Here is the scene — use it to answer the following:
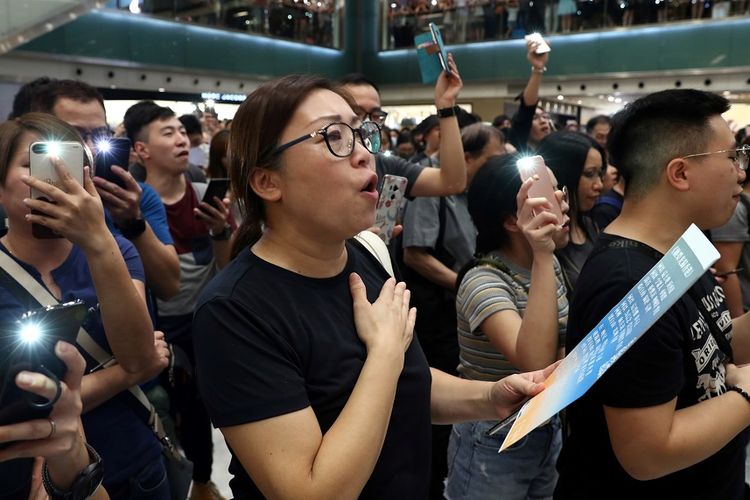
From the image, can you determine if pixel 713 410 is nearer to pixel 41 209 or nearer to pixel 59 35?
pixel 41 209

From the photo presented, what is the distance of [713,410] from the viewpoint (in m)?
1.41

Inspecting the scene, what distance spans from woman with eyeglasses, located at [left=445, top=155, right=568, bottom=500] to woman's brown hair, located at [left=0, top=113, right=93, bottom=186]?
118 cm

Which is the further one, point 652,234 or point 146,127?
point 146,127

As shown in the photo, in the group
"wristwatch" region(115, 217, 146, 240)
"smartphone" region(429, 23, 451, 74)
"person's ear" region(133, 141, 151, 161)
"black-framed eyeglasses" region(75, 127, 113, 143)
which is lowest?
"wristwatch" region(115, 217, 146, 240)

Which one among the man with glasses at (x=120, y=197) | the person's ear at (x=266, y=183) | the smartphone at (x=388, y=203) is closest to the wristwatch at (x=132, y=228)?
the man with glasses at (x=120, y=197)

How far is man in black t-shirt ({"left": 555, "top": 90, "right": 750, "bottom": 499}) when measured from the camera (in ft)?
4.46

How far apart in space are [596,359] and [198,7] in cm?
1445

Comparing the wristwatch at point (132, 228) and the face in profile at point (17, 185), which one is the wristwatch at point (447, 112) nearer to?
the wristwatch at point (132, 228)

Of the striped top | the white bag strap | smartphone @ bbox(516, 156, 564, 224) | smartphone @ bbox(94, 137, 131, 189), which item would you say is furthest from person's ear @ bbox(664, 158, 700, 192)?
smartphone @ bbox(94, 137, 131, 189)

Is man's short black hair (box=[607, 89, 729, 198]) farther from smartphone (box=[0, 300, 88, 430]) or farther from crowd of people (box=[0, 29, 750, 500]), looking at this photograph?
smartphone (box=[0, 300, 88, 430])

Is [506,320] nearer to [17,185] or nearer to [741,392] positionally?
[741,392]

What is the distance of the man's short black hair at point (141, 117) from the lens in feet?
10.8

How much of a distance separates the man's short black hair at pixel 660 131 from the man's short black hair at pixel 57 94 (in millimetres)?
1863

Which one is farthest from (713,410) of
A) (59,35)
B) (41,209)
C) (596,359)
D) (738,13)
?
(738,13)
